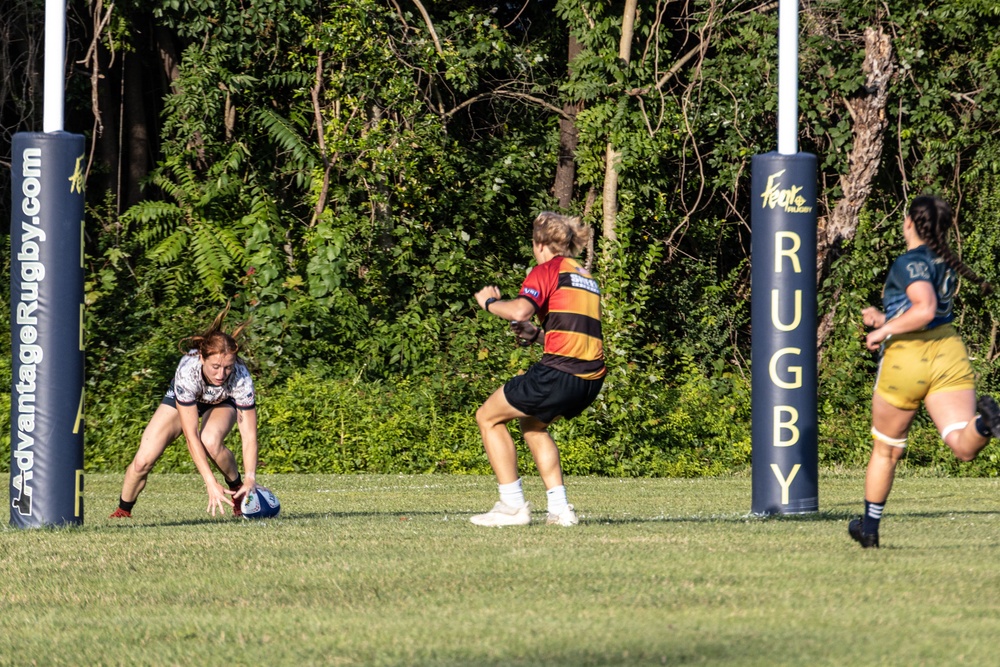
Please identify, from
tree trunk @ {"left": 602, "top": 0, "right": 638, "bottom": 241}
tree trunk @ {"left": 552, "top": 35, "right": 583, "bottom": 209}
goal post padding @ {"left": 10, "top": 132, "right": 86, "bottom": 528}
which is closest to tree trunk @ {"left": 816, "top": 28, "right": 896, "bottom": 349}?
tree trunk @ {"left": 602, "top": 0, "right": 638, "bottom": 241}

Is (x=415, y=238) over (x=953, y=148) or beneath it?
beneath

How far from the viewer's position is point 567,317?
28.1 feet

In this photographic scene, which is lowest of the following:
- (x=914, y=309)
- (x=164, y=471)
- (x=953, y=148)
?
(x=164, y=471)

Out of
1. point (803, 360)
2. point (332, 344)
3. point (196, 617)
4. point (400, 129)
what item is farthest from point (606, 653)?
point (400, 129)

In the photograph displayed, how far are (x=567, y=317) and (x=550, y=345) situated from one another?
208 mm

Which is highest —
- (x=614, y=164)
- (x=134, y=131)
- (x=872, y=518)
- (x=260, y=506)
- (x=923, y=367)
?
(x=134, y=131)

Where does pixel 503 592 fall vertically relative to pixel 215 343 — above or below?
below

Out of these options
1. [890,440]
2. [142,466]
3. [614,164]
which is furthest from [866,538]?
[614,164]

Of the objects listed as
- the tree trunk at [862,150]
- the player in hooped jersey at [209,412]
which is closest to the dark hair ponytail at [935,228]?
the player in hooped jersey at [209,412]

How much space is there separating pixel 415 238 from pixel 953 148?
8.66 meters

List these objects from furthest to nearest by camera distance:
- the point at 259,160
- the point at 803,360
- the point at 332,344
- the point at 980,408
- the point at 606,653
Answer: the point at 259,160
the point at 332,344
the point at 803,360
the point at 980,408
the point at 606,653

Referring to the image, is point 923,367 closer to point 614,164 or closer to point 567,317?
point 567,317

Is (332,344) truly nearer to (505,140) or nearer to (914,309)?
(505,140)

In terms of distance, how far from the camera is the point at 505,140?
23.3m
